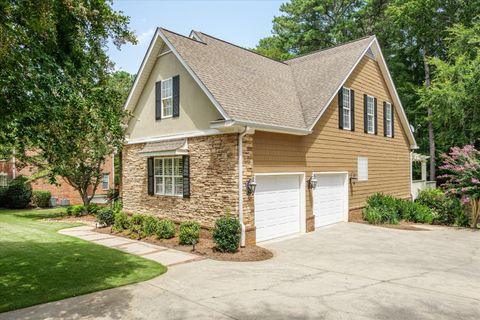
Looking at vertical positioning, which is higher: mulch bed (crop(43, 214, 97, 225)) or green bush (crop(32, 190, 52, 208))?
green bush (crop(32, 190, 52, 208))

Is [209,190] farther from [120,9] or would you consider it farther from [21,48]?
[21,48]

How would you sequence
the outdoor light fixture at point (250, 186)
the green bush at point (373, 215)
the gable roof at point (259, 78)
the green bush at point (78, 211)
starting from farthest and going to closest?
1. the green bush at point (78, 211)
2. the green bush at point (373, 215)
3. the gable roof at point (259, 78)
4. the outdoor light fixture at point (250, 186)

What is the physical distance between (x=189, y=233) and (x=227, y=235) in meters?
1.57

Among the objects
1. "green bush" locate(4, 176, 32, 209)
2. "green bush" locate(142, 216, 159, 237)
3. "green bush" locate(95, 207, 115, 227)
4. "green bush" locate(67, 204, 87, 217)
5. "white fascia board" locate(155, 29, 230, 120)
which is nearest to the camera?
"white fascia board" locate(155, 29, 230, 120)

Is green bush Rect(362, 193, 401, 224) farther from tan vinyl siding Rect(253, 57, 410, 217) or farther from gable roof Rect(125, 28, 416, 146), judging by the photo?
gable roof Rect(125, 28, 416, 146)

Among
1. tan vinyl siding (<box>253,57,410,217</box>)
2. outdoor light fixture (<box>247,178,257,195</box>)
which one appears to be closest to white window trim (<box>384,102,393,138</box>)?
tan vinyl siding (<box>253,57,410,217</box>)

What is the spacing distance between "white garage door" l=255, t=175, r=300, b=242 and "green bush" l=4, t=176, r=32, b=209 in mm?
20871

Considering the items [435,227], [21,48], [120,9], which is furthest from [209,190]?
[435,227]

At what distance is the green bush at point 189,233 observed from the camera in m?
11.7

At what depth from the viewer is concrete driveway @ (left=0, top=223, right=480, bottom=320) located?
20.7 ft

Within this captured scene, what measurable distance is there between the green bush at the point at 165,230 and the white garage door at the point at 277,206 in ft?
10.0

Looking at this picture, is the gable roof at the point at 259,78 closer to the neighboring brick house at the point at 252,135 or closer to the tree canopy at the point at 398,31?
the neighboring brick house at the point at 252,135

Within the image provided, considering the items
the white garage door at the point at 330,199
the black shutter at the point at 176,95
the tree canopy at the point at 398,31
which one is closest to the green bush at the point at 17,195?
the black shutter at the point at 176,95

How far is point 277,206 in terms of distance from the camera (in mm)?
13023
